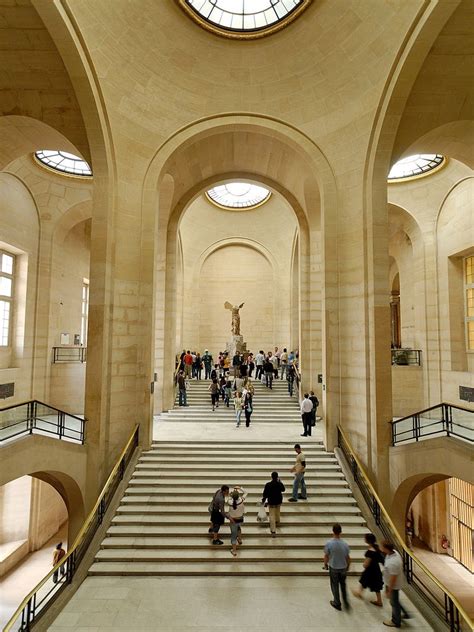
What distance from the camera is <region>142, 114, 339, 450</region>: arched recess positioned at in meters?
11.6

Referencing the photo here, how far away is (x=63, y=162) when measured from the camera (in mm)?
14984

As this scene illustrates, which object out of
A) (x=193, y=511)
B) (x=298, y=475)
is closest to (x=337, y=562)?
(x=298, y=475)

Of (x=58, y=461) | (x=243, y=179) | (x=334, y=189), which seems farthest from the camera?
(x=243, y=179)

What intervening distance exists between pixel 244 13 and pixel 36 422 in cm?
1243

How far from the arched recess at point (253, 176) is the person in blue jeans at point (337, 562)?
512 centimetres

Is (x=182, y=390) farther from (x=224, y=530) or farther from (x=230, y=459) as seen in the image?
(x=224, y=530)

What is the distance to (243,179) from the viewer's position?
16.7 m

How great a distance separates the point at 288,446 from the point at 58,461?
6045 millimetres

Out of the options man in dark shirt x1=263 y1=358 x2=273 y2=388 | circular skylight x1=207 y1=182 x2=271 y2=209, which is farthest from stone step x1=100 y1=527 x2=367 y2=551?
circular skylight x1=207 y1=182 x2=271 y2=209

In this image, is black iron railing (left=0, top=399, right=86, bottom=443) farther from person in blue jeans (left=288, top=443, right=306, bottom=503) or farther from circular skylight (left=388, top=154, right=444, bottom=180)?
circular skylight (left=388, top=154, right=444, bottom=180)

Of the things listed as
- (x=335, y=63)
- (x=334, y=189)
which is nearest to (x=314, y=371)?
(x=334, y=189)

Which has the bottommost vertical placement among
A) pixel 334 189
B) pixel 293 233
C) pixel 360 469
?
pixel 360 469

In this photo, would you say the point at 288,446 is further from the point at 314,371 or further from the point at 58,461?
the point at 58,461

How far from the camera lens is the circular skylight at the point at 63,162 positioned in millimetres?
14531
